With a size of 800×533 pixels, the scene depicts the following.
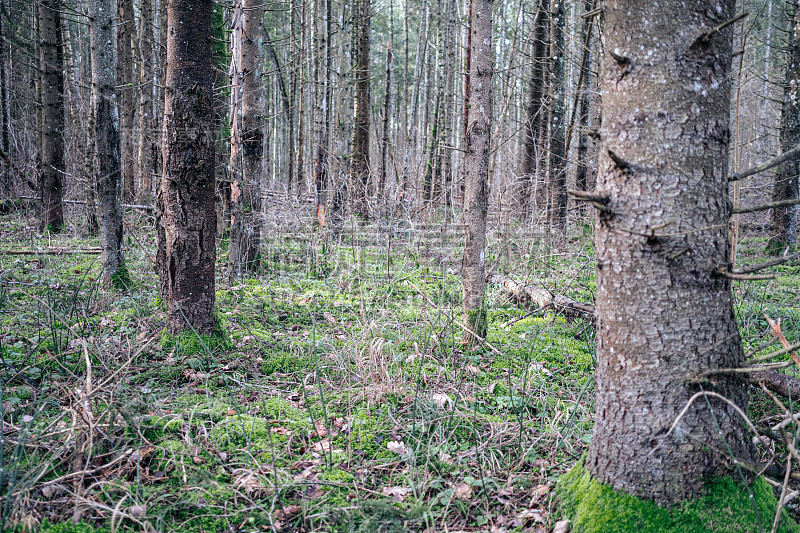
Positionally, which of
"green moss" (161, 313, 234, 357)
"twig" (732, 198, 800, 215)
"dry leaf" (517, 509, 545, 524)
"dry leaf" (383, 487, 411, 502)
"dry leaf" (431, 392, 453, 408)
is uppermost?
"twig" (732, 198, 800, 215)

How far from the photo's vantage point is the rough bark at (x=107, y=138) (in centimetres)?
612

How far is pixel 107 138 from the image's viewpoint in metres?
6.28

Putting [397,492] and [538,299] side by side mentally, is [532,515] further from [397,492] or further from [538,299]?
[538,299]

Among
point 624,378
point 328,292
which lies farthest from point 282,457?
point 328,292

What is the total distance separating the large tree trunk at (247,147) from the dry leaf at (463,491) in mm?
5118

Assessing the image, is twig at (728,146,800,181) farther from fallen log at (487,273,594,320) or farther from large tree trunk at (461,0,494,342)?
fallen log at (487,273,594,320)

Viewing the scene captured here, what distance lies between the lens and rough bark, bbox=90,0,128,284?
20.1 ft

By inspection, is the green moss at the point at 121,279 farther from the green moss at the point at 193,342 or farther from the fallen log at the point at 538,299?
the fallen log at the point at 538,299

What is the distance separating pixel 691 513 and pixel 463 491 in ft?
3.40

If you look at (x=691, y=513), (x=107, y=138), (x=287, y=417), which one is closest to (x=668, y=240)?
(x=691, y=513)

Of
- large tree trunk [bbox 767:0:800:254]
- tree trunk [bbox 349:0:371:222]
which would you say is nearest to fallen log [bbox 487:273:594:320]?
large tree trunk [bbox 767:0:800:254]

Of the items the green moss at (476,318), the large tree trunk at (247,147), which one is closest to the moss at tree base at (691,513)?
the green moss at (476,318)

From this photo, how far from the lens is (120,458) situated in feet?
8.00

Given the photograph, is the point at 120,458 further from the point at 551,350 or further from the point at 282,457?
the point at 551,350
